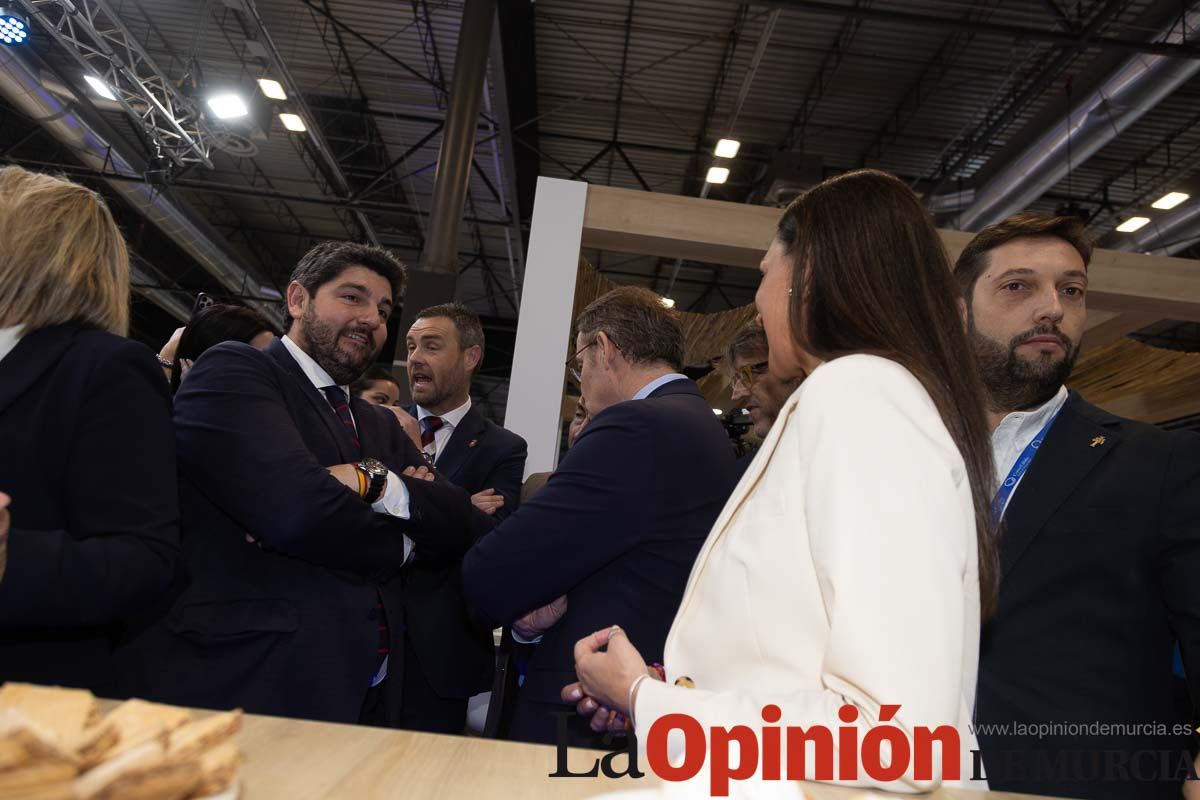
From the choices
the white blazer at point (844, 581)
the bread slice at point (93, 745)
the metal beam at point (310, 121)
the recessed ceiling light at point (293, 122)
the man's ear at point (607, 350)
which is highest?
the metal beam at point (310, 121)

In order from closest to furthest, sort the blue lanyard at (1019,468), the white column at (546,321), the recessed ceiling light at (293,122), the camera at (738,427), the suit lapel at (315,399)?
the blue lanyard at (1019,468), the suit lapel at (315,399), the white column at (546,321), the camera at (738,427), the recessed ceiling light at (293,122)

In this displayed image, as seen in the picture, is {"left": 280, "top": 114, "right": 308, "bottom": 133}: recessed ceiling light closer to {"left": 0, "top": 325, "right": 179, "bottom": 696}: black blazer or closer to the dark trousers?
the dark trousers

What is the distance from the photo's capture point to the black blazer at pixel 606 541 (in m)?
1.69

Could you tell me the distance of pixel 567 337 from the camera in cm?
367

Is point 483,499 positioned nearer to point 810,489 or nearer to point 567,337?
point 567,337

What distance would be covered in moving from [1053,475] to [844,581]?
1.13 m

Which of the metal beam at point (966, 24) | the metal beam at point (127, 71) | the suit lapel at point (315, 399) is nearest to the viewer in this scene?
the suit lapel at point (315, 399)

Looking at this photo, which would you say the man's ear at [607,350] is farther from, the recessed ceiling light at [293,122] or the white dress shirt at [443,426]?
the recessed ceiling light at [293,122]

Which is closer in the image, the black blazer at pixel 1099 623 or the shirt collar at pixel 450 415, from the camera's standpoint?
the black blazer at pixel 1099 623

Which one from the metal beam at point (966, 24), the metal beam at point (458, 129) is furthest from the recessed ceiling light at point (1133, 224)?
the metal beam at point (458, 129)

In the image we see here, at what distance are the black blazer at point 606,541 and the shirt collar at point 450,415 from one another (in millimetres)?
1483

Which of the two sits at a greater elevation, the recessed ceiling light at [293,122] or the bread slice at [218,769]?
the recessed ceiling light at [293,122]

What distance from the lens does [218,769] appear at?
1.71ft

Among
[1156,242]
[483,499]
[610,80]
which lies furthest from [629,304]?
[1156,242]
